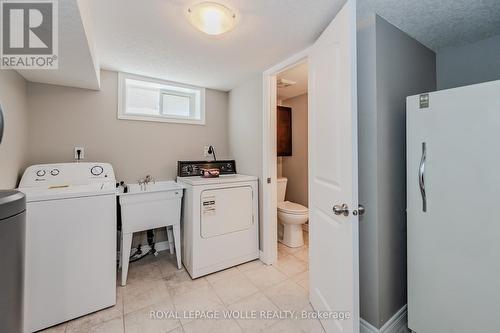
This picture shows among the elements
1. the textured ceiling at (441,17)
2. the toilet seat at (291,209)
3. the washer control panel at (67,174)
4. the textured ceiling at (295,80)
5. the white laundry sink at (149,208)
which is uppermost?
the textured ceiling at (295,80)

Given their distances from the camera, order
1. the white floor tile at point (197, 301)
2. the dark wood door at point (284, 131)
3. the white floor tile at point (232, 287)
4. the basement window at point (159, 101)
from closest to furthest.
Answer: the white floor tile at point (197, 301) < the white floor tile at point (232, 287) < the basement window at point (159, 101) < the dark wood door at point (284, 131)

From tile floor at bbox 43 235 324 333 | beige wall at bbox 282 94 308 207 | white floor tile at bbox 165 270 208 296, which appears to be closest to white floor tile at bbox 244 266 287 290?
tile floor at bbox 43 235 324 333

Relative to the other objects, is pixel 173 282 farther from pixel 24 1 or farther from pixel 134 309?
pixel 24 1

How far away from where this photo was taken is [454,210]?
1.18 meters

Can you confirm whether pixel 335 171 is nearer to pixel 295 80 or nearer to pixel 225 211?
pixel 225 211

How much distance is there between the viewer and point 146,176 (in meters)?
2.48

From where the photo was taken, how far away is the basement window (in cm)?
236

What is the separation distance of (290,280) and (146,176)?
1.92 meters

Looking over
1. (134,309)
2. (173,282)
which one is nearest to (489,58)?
(173,282)

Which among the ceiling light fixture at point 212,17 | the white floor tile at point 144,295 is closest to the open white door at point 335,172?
the ceiling light fixture at point 212,17

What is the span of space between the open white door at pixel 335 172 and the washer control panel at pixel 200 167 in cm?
137

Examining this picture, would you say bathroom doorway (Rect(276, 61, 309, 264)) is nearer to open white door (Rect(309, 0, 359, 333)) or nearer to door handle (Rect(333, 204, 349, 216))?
open white door (Rect(309, 0, 359, 333))

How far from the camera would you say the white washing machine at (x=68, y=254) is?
1397mm

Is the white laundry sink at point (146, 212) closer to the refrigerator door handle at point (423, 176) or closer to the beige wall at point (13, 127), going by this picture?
the beige wall at point (13, 127)
